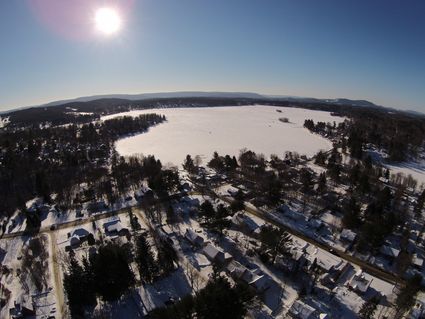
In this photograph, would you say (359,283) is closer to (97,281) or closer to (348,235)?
(348,235)

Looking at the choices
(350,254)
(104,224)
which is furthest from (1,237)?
(350,254)

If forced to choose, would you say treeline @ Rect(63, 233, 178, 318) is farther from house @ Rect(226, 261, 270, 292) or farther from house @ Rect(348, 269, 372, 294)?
house @ Rect(348, 269, 372, 294)

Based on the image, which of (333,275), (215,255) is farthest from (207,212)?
(333,275)

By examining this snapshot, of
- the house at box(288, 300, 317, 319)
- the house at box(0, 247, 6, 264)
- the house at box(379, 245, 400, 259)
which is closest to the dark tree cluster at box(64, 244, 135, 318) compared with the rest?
the house at box(288, 300, 317, 319)

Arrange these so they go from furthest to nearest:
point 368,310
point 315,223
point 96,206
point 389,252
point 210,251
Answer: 1. point 96,206
2. point 315,223
3. point 389,252
4. point 210,251
5. point 368,310

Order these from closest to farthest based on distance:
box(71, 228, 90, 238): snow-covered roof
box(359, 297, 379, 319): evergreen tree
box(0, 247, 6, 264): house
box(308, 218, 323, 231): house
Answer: box(359, 297, 379, 319): evergreen tree → box(0, 247, 6, 264): house → box(71, 228, 90, 238): snow-covered roof → box(308, 218, 323, 231): house

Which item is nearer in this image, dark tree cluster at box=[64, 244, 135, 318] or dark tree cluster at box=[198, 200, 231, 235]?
dark tree cluster at box=[64, 244, 135, 318]

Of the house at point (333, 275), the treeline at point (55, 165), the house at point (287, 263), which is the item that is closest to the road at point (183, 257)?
the house at point (333, 275)
